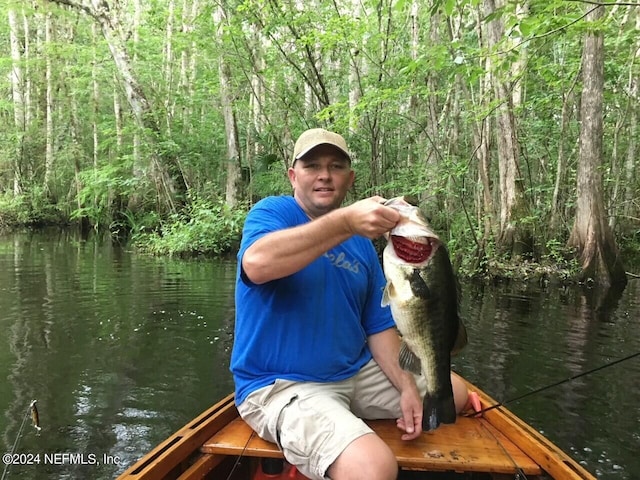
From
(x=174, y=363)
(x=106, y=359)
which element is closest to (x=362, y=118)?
(x=174, y=363)

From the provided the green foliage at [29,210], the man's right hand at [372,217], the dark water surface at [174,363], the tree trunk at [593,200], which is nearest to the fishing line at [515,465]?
the man's right hand at [372,217]

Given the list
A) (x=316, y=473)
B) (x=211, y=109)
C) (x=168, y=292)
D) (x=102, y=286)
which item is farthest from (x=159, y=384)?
(x=211, y=109)

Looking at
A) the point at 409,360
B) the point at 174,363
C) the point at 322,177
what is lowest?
the point at 174,363

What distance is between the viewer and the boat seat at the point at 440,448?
256 centimetres

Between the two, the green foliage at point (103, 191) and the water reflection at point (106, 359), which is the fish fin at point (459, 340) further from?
the green foliage at point (103, 191)

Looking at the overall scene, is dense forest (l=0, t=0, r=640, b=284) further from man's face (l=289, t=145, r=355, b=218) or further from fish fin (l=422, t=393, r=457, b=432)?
fish fin (l=422, t=393, r=457, b=432)

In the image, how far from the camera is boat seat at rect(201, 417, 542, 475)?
8.40 ft

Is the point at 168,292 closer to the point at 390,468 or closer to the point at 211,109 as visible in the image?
the point at 390,468

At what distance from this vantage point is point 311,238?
7.06 feet

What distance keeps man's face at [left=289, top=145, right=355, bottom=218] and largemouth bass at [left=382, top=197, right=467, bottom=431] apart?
2.43 feet

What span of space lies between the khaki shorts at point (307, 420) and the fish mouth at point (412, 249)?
85cm

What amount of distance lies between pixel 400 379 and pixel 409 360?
0.69 meters

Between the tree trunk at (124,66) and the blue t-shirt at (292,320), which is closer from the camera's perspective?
the blue t-shirt at (292,320)

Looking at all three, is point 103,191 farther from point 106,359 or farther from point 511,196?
point 106,359
